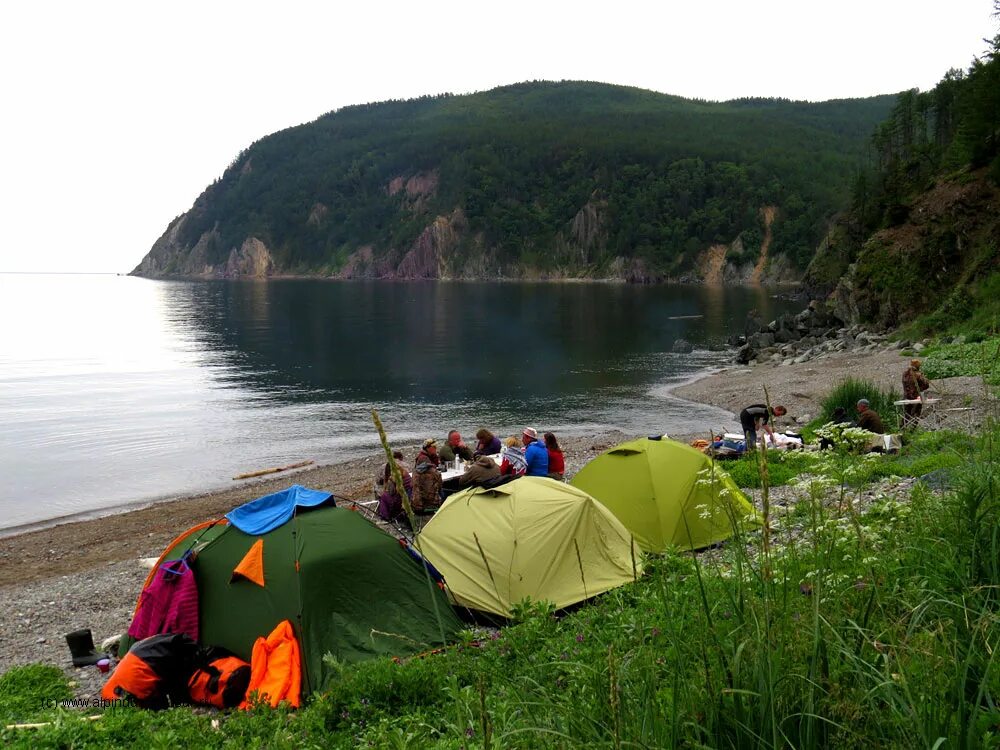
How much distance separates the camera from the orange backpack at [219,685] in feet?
25.4

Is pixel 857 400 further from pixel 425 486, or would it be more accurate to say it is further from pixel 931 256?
pixel 931 256

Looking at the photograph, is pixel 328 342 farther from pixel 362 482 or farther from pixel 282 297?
pixel 282 297

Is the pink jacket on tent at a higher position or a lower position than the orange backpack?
higher

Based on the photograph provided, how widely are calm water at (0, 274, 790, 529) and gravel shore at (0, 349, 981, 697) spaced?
216 centimetres

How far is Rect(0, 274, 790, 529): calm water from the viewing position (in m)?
27.0

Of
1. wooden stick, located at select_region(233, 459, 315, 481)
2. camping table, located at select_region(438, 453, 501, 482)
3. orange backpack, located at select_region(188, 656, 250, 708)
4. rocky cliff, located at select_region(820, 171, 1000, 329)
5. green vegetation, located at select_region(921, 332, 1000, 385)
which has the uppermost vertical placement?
rocky cliff, located at select_region(820, 171, 1000, 329)

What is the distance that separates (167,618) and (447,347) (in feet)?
161

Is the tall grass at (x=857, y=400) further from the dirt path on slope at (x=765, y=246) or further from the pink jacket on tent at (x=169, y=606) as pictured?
the dirt path on slope at (x=765, y=246)

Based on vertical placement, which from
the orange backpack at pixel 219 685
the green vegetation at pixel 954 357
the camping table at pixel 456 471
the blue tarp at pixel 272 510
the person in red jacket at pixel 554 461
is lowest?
A: the orange backpack at pixel 219 685

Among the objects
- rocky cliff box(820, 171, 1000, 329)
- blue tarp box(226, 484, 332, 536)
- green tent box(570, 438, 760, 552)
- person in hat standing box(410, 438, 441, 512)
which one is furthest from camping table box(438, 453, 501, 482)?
rocky cliff box(820, 171, 1000, 329)

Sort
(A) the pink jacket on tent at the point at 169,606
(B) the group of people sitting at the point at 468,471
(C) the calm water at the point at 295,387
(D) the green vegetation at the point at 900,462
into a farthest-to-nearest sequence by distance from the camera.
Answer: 1. (C) the calm water at the point at 295,387
2. (B) the group of people sitting at the point at 468,471
3. (A) the pink jacket on tent at the point at 169,606
4. (D) the green vegetation at the point at 900,462

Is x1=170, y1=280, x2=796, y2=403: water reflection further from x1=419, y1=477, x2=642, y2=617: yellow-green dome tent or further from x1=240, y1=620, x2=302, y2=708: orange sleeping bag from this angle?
x1=240, y1=620, x2=302, y2=708: orange sleeping bag

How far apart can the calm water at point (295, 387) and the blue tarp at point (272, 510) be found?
14880mm

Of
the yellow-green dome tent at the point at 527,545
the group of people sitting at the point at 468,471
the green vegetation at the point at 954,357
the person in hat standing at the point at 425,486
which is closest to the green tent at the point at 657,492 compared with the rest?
the yellow-green dome tent at the point at 527,545
